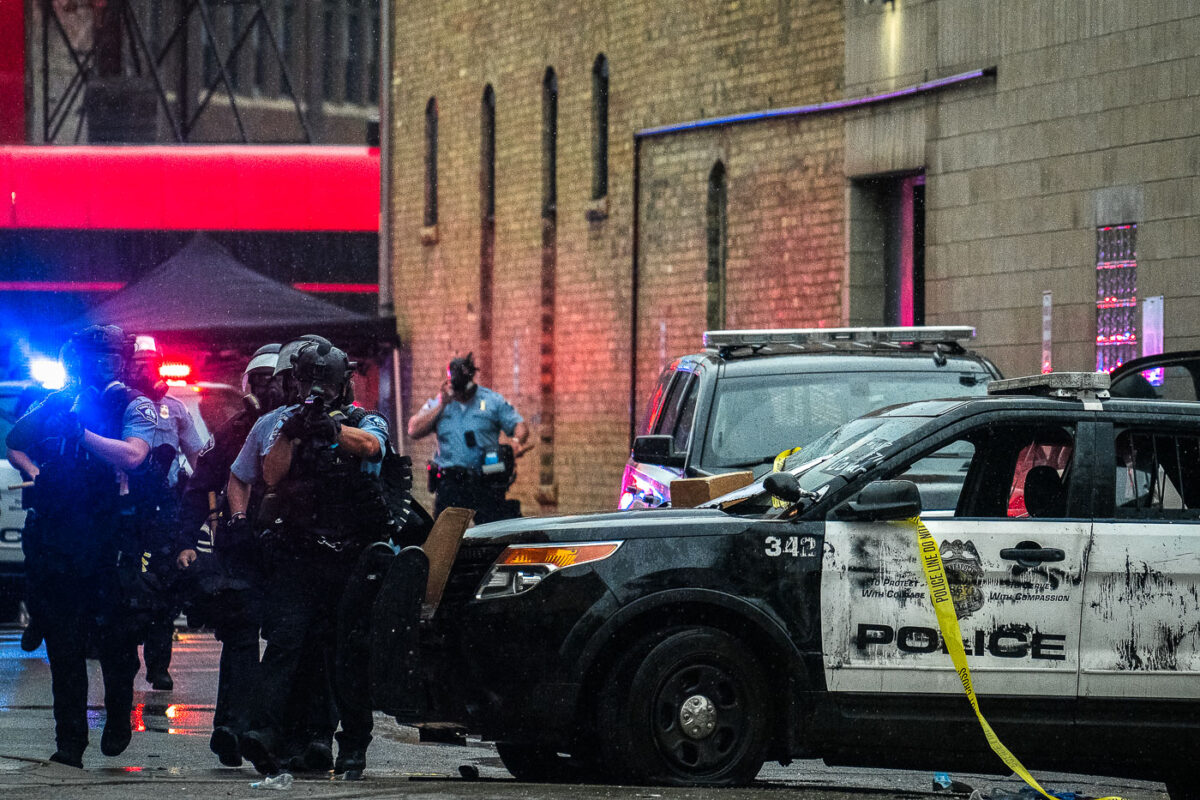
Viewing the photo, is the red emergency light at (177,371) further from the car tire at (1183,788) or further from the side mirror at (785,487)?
the car tire at (1183,788)

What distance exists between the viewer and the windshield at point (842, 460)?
7957 millimetres

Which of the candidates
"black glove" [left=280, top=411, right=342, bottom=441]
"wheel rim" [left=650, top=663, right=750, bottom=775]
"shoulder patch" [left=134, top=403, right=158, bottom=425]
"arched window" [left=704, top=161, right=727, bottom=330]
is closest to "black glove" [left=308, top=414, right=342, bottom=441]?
"black glove" [left=280, top=411, right=342, bottom=441]

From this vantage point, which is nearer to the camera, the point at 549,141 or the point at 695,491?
the point at 695,491

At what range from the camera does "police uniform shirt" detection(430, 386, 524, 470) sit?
1639 centimetres

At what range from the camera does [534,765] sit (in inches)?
340

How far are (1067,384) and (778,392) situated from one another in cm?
351

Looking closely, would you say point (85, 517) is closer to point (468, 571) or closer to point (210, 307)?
point (468, 571)

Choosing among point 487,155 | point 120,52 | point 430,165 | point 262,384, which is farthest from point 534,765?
point 120,52

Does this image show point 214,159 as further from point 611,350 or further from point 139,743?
point 139,743

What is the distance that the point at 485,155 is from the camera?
2934 cm

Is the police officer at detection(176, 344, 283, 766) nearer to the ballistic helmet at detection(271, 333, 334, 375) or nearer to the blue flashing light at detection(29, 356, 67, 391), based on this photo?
the ballistic helmet at detection(271, 333, 334, 375)

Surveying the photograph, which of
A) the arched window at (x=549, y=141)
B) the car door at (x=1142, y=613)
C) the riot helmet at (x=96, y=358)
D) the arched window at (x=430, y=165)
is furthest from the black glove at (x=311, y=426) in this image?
the arched window at (x=430, y=165)

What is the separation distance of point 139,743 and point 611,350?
15955 millimetres

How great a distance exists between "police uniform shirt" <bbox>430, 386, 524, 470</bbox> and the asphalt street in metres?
3.85
